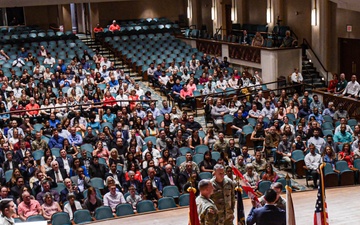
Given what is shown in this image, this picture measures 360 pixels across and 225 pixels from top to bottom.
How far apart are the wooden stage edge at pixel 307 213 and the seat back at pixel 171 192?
66 centimetres

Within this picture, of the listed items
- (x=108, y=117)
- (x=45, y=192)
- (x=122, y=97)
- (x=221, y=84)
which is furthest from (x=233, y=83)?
(x=45, y=192)

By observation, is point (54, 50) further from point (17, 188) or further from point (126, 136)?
point (17, 188)

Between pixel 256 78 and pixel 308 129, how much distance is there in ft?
17.2

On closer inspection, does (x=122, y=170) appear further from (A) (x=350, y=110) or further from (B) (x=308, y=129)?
(A) (x=350, y=110)

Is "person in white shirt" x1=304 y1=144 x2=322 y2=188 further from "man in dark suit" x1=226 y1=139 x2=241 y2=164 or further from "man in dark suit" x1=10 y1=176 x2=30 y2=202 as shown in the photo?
"man in dark suit" x1=10 y1=176 x2=30 y2=202

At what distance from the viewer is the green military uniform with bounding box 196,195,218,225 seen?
570cm

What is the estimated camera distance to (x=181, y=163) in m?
11.0

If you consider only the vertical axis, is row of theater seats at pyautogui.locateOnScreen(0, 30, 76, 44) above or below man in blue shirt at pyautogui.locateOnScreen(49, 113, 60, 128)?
above

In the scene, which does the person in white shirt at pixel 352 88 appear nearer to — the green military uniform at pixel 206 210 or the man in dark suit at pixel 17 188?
the man in dark suit at pixel 17 188

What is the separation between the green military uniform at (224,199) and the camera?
6.23 m

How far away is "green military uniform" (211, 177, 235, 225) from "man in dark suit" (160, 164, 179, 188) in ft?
13.3

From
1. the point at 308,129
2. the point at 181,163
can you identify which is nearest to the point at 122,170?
the point at 181,163

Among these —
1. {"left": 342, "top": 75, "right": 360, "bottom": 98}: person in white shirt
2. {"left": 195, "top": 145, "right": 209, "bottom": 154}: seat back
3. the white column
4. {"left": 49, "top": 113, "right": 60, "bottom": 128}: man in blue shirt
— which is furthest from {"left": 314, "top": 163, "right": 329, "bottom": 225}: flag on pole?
the white column

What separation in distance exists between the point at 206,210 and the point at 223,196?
57 cm
